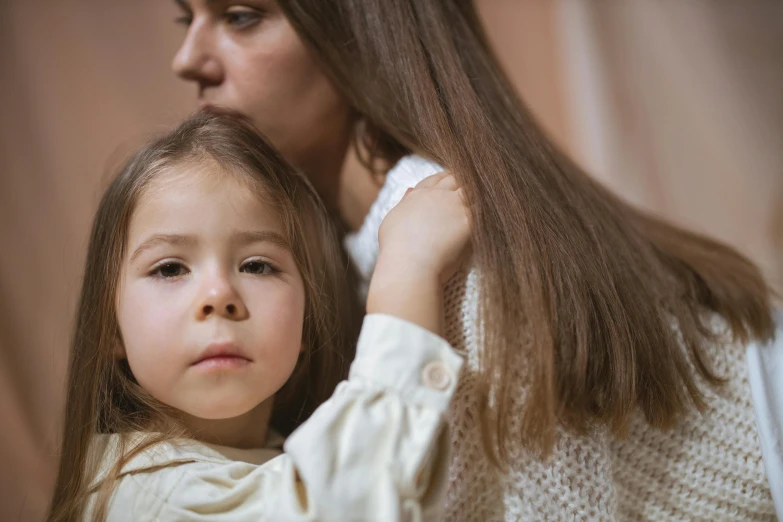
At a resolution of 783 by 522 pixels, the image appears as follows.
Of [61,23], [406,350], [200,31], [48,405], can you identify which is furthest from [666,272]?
[61,23]

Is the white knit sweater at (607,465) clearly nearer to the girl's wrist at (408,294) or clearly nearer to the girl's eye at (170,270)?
the girl's wrist at (408,294)

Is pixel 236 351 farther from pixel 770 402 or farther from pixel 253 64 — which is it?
pixel 770 402

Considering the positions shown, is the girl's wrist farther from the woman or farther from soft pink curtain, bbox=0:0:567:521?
soft pink curtain, bbox=0:0:567:521

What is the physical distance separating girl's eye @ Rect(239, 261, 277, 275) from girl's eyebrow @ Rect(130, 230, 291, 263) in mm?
25

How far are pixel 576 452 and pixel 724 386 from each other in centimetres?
25

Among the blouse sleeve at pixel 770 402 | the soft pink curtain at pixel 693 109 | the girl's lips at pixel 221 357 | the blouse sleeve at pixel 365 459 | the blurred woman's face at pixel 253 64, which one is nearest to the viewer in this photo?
the blouse sleeve at pixel 365 459

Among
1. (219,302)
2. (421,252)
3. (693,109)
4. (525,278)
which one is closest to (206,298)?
(219,302)

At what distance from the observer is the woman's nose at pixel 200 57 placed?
1026 millimetres

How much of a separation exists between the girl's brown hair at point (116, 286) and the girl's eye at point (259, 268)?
0.14 feet

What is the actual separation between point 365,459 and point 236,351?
19 cm

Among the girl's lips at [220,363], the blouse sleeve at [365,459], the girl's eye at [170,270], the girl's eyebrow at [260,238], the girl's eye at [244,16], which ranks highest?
the girl's eye at [244,16]

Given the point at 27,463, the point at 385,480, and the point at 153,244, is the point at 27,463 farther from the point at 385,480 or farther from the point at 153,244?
the point at 385,480

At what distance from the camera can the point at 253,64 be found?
3.34ft

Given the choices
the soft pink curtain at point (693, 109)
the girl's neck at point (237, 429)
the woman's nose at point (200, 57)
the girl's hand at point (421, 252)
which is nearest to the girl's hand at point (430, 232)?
the girl's hand at point (421, 252)
